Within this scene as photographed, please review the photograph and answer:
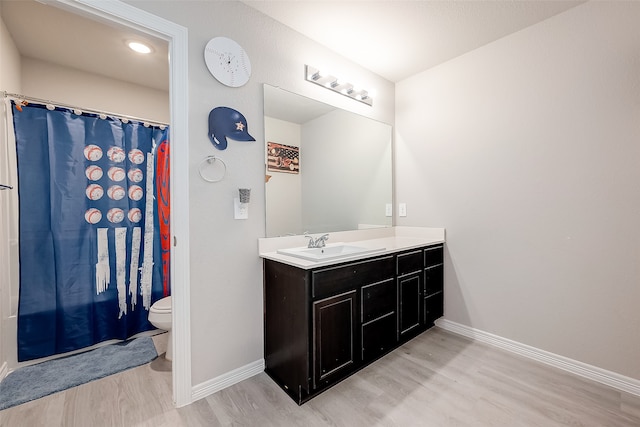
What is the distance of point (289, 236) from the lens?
6.69 ft

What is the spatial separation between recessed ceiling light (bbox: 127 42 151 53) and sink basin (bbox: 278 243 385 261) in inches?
74.2

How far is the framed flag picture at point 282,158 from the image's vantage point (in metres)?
1.95

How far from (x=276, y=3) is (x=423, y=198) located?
6.54 ft

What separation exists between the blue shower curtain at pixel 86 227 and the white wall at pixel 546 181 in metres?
2.62

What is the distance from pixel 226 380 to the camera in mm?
1730

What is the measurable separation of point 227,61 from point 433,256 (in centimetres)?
220

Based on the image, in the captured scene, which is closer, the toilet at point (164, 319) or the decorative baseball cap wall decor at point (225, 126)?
the decorative baseball cap wall decor at point (225, 126)

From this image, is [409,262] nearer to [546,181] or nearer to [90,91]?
[546,181]

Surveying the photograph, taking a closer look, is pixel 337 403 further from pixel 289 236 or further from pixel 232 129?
pixel 232 129

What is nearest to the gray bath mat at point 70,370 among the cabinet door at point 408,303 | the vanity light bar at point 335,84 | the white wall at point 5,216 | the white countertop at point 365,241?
the white wall at point 5,216

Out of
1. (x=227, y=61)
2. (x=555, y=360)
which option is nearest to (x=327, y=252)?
(x=227, y=61)

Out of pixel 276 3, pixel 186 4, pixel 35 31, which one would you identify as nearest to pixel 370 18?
pixel 276 3

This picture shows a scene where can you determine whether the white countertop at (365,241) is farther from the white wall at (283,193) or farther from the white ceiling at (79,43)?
the white ceiling at (79,43)

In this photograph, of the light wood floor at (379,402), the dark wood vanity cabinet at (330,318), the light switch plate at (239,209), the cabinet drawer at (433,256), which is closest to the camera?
the light wood floor at (379,402)
